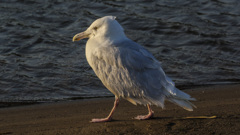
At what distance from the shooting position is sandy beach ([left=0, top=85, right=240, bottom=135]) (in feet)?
15.5

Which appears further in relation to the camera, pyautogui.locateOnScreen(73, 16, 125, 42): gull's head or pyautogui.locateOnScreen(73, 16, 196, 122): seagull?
pyautogui.locateOnScreen(73, 16, 125, 42): gull's head

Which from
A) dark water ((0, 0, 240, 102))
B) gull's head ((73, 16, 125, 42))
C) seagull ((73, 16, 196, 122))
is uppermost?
gull's head ((73, 16, 125, 42))

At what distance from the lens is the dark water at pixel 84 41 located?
7660 millimetres

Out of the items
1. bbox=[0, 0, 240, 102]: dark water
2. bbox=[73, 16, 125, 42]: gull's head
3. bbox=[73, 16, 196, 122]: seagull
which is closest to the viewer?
bbox=[73, 16, 196, 122]: seagull

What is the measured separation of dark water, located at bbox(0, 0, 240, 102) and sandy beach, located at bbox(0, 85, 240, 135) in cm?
75

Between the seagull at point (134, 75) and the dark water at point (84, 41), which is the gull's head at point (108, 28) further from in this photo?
the dark water at point (84, 41)

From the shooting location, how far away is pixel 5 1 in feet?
40.7

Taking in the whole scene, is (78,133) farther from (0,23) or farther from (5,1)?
(5,1)

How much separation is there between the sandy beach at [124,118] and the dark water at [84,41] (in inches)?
29.6

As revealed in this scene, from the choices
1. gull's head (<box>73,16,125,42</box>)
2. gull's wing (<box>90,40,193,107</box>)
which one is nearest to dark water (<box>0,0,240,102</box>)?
gull's head (<box>73,16,125,42</box>)

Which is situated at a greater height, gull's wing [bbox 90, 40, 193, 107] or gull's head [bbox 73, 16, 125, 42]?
gull's head [bbox 73, 16, 125, 42]

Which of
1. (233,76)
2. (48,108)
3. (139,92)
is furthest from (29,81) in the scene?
(233,76)

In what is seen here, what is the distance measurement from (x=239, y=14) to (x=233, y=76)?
3.95m

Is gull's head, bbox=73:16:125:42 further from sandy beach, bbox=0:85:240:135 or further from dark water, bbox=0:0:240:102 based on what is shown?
dark water, bbox=0:0:240:102
